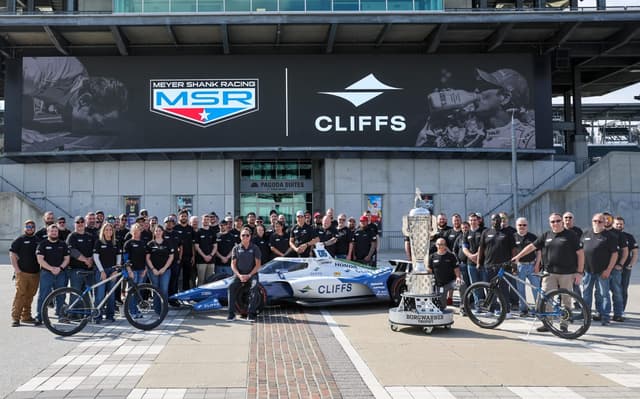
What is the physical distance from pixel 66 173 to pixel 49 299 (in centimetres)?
2038

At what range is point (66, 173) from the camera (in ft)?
88.1

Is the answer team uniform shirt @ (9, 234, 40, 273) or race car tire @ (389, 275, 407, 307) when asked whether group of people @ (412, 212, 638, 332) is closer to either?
race car tire @ (389, 275, 407, 307)

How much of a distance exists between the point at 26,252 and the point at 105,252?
1.40 m

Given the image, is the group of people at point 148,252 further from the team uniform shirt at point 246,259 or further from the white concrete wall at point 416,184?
the white concrete wall at point 416,184

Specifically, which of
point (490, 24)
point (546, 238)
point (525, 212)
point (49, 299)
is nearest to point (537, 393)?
point (546, 238)

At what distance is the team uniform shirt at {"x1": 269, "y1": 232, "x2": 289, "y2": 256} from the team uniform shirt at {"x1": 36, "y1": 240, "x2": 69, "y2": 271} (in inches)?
199

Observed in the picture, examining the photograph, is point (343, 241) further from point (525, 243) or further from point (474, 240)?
point (525, 243)

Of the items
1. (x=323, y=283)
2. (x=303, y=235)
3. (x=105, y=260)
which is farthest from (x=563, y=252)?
(x=105, y=260)

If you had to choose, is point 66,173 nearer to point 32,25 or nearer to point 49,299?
point 32,25

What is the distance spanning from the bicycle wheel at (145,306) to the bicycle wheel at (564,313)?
6.55 meters

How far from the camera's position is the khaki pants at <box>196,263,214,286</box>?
41.5 feet

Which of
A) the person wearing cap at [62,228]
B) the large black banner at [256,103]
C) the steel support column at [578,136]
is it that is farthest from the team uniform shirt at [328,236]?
the steel support column at [578,136]

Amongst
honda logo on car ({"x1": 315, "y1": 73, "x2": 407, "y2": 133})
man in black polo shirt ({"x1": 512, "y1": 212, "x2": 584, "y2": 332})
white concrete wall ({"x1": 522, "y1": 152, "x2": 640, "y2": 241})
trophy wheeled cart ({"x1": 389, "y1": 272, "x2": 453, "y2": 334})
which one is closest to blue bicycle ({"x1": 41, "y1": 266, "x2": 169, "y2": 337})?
trophy wheeled cart ({"x1": 389, "y1": 272, "x2": 453, "y2": 334})

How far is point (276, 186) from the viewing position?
28547 mm
